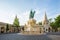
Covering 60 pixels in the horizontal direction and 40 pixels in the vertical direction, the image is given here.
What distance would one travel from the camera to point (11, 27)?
6788cm

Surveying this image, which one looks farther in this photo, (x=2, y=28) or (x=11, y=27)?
(x=11, y=27)

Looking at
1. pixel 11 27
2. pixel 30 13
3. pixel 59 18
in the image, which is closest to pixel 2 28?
pixel 11 27

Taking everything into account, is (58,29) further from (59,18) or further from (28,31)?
(28,31)

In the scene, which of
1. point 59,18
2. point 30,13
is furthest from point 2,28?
point 59,18

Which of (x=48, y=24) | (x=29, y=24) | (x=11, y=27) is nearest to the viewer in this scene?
(x=29, y=24)

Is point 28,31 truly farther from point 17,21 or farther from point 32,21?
point 17,21

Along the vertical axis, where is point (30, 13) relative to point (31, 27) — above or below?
above

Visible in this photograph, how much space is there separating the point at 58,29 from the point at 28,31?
120ft

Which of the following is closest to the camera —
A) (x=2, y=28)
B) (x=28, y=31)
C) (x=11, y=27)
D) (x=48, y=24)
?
(x=28, y=31)

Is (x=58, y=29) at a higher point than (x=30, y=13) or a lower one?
lower

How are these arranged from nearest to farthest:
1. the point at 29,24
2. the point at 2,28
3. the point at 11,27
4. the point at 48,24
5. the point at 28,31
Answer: the point at 28,31
the point at 29,24
the point at 2,28
the point at 11,27
the point at 48,24

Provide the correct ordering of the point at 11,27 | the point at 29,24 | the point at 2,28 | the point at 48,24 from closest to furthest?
the point at 29,24 < the point at 2,28 < the point at 11,27 < the point at 48,24

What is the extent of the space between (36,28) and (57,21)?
30368 millimetres

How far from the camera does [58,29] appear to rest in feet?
234
